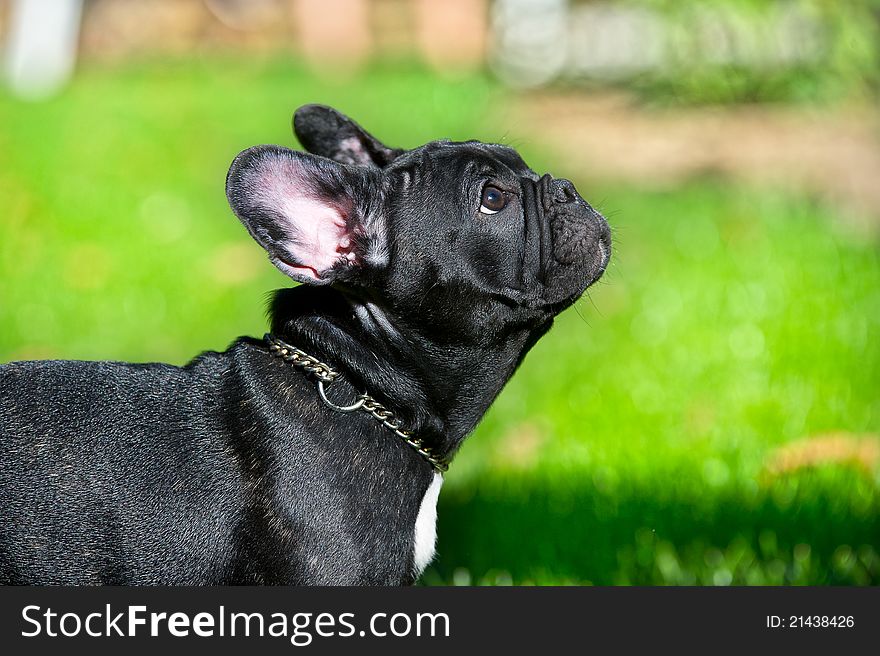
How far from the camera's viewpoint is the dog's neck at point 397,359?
Result: 3148mm

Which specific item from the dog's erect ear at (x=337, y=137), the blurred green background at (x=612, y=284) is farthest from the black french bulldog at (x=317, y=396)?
the blurred green background at (x=612, y=284)

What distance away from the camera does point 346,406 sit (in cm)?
307

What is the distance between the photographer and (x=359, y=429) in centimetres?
307

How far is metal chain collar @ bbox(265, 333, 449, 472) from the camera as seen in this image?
3.08 m

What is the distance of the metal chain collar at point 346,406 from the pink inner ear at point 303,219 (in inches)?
8.6

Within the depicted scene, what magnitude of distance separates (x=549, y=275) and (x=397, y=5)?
40.1ft

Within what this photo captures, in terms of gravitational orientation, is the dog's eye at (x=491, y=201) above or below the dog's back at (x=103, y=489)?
above

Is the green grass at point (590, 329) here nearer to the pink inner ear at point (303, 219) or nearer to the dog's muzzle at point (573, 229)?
the dog's muzzle at point (573, 229)

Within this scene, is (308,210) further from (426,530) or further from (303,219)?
(426,530)

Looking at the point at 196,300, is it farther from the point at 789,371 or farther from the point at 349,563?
the point at 349,563

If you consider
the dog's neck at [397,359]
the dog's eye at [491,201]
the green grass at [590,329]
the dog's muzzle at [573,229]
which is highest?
the dog's eye at [491,201]

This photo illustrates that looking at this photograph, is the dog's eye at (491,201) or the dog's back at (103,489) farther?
the dog's eye at (491,201)

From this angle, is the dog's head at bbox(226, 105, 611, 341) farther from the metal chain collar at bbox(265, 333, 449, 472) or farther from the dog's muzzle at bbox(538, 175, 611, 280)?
the metal chain collar at bbox(265, 333, 449, 472)

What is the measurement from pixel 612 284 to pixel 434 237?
427 cm
